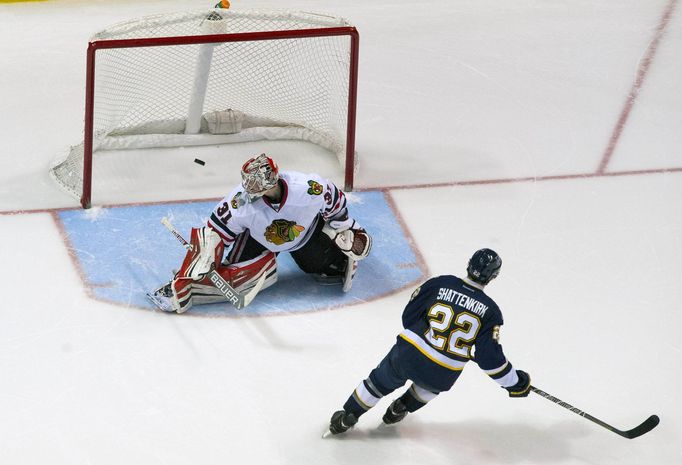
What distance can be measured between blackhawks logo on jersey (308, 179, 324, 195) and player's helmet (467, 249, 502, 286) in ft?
3.26

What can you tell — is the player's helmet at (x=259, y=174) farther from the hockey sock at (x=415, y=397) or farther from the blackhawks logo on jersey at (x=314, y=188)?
the hockey sock at (x=415, y=397)

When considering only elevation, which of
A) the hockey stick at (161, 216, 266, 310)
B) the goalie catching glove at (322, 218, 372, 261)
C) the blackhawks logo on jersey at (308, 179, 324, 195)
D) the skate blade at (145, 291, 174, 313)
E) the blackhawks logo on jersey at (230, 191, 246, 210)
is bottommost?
the skate blade at (145, 291, 174, 313)

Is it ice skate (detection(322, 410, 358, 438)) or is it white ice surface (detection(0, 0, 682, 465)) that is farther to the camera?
white ice surface (detection(0, 0, 682, 465))

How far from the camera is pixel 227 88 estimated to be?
246 inches

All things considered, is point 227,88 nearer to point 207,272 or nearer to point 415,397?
point 207,272

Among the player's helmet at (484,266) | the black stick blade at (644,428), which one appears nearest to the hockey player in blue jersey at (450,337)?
the player's helmet at (484,266)

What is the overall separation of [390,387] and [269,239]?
955 mm

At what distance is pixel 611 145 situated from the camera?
21.9ft

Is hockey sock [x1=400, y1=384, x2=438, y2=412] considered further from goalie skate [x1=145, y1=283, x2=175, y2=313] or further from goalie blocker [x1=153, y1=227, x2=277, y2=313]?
goalie skate [x1=145, y1=283, x2=175, y2=313]

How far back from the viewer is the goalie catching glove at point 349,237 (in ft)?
17.3

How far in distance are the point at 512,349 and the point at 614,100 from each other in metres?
2.37

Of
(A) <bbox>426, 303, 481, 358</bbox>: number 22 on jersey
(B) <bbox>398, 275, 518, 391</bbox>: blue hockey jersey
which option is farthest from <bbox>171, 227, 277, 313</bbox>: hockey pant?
(A) <bbox>426, 303, 481, 358</bbox>: number 22 on jersey

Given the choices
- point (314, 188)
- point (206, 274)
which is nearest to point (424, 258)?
point (314, 188)

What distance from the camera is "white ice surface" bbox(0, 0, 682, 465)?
4754 millimetres
